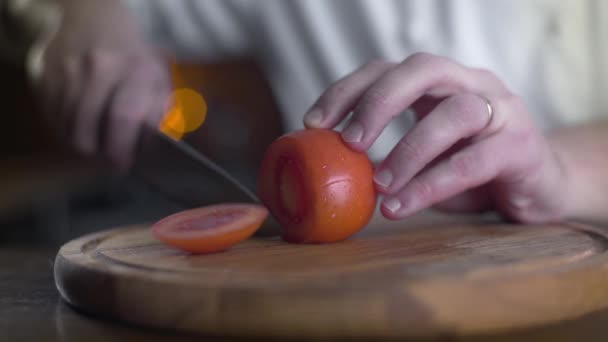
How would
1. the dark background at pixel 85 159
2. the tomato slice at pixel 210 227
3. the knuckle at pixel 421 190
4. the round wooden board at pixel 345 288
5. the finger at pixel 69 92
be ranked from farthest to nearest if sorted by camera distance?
the dark background at pixel 85 159
the finger at pixel 69 92
the knuckle at pixel 421 190
the tomato slice at pixel 210 227
the round wooden board at pixel 345 288

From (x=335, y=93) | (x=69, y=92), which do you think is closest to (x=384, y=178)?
(x=335, y=93)

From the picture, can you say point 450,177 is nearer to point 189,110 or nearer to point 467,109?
point 467,109

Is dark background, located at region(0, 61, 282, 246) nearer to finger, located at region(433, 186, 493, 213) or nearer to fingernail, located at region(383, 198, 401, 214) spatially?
finger, located at region(433, 186, 493, 213)

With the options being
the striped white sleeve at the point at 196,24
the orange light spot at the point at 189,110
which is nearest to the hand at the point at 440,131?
the striped white sleeve at the point at 196,24

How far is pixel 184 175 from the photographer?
4.10 ft

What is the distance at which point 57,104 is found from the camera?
5.33 feet

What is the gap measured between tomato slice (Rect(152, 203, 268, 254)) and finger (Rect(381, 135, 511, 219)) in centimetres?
19

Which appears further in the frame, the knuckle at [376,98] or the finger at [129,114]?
the finger at [129,114]

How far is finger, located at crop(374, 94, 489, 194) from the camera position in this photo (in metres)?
0.96

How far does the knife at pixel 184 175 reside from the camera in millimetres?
1140

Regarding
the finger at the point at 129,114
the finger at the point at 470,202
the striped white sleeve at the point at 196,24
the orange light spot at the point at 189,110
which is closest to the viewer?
the finger at the point at 470,202

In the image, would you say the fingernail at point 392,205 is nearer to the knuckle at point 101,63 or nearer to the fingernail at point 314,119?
the fingernail at point 314,119

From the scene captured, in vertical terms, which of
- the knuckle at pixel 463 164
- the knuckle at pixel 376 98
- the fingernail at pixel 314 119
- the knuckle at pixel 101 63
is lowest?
the knuckle at pixel 463 164

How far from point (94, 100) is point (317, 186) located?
0.75 metres
